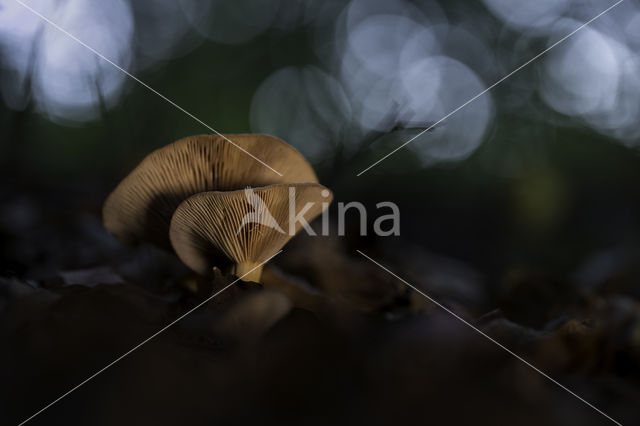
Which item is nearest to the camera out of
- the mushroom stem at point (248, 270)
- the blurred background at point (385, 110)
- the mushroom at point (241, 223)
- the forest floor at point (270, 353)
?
the forest floor at point (270, 353)

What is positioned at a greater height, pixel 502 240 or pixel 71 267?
pixel 71 267

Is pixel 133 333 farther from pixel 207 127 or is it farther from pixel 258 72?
pixel 258 72

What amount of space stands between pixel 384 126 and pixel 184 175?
3.04 feet

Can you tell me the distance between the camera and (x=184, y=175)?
118 centimetres

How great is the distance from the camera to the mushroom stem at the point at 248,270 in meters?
1.19

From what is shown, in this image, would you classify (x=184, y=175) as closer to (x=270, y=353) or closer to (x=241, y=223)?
(x=241, y=223)

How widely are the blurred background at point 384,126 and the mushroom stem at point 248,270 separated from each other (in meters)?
0.46

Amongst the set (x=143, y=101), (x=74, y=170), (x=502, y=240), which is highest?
(x=143, y=101)

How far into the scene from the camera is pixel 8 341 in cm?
62

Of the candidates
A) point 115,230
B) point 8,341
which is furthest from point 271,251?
point 8,341

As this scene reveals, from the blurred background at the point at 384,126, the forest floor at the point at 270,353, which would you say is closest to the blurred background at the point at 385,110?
the blurred background at the point at 384,126

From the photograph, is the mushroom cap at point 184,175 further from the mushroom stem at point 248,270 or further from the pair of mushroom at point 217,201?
the mushroom stem at point 248,270

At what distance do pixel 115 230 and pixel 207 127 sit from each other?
197 cm

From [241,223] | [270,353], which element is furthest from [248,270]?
[270,353]
